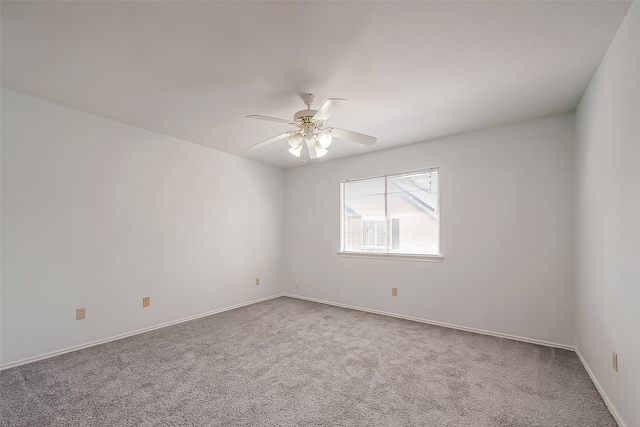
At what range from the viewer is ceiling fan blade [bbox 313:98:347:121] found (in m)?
1.93

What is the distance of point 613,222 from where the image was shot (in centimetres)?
186

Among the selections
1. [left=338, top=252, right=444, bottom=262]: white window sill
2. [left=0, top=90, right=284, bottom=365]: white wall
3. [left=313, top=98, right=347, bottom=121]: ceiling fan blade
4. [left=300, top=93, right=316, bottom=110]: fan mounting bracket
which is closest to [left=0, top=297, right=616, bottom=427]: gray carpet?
[left=0, top=90, right=284, bottom=365]: white wall

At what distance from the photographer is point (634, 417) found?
5.04ft

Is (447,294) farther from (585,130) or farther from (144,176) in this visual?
(144,176)

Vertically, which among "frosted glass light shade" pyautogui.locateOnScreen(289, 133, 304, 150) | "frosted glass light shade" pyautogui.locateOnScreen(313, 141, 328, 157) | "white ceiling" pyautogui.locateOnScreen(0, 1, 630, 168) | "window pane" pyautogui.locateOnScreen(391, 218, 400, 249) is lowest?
"window pane" pyautogui.locateOnScreen(391, 218, 400, 249)

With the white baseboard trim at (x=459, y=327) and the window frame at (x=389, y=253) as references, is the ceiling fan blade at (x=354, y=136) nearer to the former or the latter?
the window frame at (x=389, y=253)

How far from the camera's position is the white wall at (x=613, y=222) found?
5.08 ft

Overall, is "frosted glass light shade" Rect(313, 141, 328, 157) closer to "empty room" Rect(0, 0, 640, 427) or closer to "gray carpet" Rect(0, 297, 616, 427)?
"empty room" Rect(0, 0, 640, 427)

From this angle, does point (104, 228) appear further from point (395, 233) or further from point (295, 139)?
point (395, 233)

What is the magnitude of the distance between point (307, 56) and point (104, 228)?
8.98ft

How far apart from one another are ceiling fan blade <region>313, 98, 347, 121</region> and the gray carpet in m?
2.02

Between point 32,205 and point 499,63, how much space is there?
4.01 m

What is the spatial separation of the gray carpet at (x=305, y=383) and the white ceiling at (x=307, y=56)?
91.7 inches

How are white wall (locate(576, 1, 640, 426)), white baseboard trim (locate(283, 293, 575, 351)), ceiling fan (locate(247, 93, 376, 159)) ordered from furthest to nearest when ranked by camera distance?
white baseboard trim (locate(283, 293, 575, 351)), ceiling fan (locate(247, 93, 376, 159)), white wall (locate(576, 1, 640, 426))
